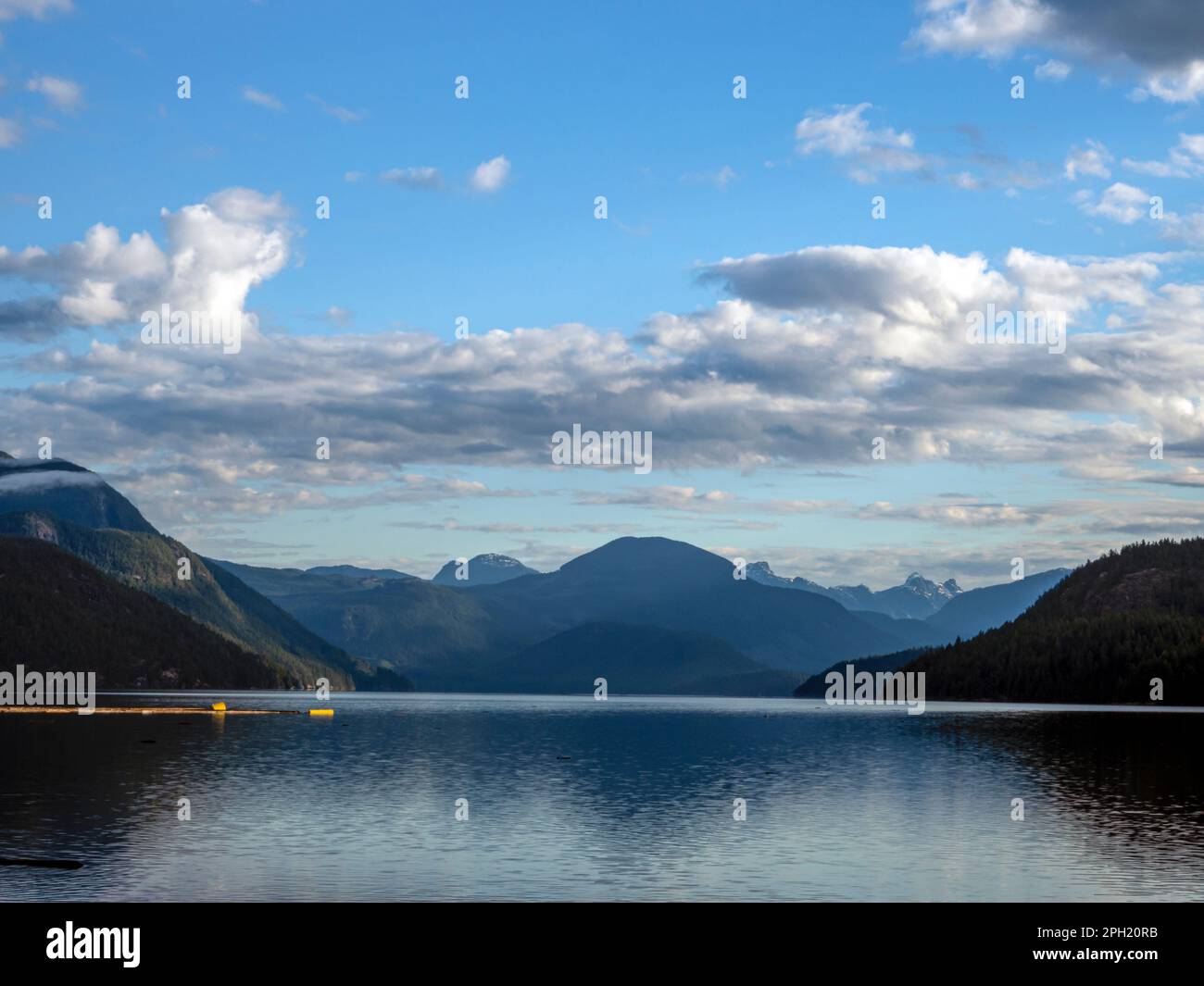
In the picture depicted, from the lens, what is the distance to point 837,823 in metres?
108

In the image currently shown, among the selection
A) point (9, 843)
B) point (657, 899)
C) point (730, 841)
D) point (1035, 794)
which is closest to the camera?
point (657, 899)
